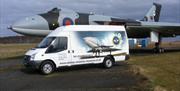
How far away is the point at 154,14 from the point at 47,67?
25450mm

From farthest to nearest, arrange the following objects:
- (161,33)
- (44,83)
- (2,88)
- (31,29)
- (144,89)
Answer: (161,33) → (31,29) → (44,83) → (2,88) → (144,89)

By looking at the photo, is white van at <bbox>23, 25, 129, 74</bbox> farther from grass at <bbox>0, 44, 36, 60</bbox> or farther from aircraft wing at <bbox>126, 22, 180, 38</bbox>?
grass at <bbox>0, 44, 36, 60</bbox>

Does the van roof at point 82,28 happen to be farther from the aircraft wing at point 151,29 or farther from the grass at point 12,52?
the grass at point 12,52

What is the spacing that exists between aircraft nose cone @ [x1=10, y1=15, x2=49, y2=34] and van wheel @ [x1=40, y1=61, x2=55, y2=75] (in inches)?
334

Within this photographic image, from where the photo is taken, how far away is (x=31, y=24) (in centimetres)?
2472

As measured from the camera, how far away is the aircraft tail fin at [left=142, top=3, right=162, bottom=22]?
39.2 meters

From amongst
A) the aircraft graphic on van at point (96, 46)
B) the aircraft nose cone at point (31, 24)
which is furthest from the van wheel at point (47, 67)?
the aircraft nose cone at point (31, 24)

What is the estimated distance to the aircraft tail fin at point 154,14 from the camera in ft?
129

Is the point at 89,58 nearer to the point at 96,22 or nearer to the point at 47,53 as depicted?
the point at 47,53

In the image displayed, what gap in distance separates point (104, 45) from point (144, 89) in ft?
Result: 25.4

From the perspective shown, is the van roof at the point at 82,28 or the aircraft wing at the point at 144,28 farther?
the aircraft wing at the point at 144,28

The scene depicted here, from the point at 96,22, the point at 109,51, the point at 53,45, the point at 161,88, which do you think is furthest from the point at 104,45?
the point at 96,22

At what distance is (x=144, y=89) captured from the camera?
11.1 metres

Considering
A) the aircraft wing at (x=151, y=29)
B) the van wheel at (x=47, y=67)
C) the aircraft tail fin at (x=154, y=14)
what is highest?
the aircraft tail fin at (x=154, y=14)
